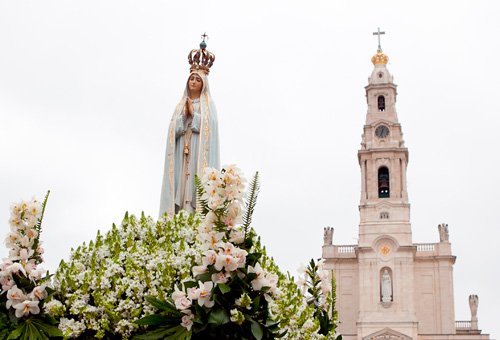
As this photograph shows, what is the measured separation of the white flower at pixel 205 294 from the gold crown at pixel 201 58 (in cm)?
624

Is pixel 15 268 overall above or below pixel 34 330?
above

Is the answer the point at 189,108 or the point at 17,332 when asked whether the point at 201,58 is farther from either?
the point at 17,332

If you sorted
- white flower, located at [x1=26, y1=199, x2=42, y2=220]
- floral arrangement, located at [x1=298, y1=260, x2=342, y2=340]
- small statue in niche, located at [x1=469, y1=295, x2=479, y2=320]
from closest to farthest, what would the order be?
1. white flower, located at [x1=26, y1=199, x2=42, y2=220]
2. floral arrangement, located at [x1=298, y1=260, x2=342, y2=340]
3. small statue in niche, located at [x1=469, y1=295, x2=479, y2=320]

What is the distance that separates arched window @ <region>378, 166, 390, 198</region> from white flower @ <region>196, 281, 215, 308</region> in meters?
48.5

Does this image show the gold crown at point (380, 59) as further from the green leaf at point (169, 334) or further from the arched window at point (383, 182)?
the green leaf at point (169, 334)

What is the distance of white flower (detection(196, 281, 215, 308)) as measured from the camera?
5117 millimetres

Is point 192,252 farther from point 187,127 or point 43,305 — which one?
point 187,127

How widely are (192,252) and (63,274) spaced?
1089 millimetres

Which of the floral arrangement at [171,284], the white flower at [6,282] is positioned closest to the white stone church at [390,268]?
the floral arrangement at [171,284]

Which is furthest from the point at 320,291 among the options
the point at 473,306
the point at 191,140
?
the point at 473,306

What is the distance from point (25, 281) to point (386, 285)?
149 feet

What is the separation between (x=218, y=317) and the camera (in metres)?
5.11

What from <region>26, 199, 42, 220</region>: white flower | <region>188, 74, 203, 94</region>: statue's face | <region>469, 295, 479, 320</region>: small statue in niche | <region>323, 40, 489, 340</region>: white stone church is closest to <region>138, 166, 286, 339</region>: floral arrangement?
<region>26, 199, 42, 220</region>: white flower

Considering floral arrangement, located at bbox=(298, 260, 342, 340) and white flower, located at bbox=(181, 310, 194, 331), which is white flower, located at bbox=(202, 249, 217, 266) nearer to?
white flower, located at bbox=(181, 310, 194, 331)
